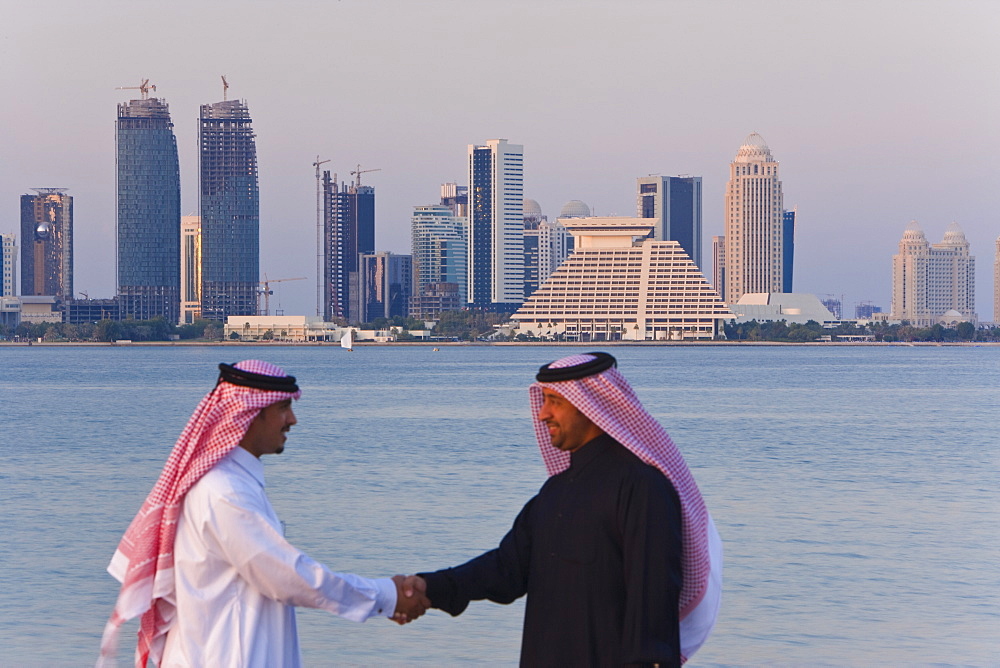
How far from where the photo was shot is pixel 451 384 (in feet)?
251

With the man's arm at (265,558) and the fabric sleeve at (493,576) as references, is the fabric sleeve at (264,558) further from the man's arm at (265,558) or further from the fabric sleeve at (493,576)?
the fabric sleeve at (493,576)

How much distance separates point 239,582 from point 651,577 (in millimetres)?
1202

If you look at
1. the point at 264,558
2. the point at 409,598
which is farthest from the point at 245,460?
the point at 409,598

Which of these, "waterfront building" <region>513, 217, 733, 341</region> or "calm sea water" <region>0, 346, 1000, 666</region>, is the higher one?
"waterfront building" <region>513, 217, 733, 341</region>

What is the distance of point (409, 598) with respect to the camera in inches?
168

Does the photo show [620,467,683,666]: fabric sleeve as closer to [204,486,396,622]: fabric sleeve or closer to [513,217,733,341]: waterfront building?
[204,486,396,622]: fabric sleeve

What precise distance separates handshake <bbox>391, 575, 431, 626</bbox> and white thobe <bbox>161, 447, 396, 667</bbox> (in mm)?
187

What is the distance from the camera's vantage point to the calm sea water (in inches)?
464

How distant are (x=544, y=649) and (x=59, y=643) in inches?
341

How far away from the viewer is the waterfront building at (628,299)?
177 m

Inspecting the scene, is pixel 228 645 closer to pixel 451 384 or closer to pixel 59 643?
pixel 59 643

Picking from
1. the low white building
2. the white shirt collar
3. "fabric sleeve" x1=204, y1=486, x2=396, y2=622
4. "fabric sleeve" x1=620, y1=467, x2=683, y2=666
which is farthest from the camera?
the low white building

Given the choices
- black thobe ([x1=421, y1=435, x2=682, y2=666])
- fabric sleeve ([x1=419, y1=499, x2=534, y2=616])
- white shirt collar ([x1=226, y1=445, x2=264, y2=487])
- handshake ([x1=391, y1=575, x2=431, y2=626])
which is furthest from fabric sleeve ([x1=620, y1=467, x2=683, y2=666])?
white shirt collar ([x1=226, y1=445, x2=264, y2=487])

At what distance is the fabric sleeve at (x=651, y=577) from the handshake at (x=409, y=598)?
2.67 feet
